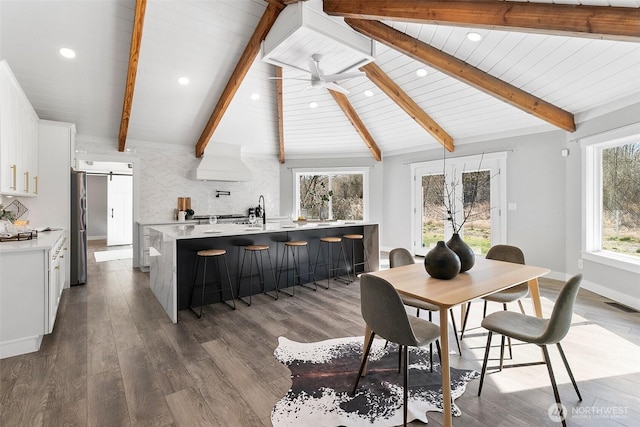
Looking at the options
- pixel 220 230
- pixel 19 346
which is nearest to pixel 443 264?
pixel 220 230

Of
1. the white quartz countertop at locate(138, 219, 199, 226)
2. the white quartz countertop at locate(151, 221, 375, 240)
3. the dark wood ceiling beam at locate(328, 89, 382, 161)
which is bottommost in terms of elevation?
the white quartz countertop at locate(151, 221, 375, 240)

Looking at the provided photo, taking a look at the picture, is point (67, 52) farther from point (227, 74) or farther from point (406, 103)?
point (406, 103)

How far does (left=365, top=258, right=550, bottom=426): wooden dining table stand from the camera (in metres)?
1.61

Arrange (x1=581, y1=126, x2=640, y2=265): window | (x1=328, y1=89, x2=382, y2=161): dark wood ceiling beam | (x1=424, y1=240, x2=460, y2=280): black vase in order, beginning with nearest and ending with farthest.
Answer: (x1=424, y1=240, x2=460, y2=280): black vase < (x1=581, y1=126, x2=640, y2=265): window < (x1=328, y1=89, x2=382, y2=161): dark wood ceiling beam

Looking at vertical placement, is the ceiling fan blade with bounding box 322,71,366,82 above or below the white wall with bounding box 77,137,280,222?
above

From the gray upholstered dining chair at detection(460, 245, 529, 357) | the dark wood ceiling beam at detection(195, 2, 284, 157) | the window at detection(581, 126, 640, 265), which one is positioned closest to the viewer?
the gray upholstered dining chair at detection(460, 245, 529, 357)

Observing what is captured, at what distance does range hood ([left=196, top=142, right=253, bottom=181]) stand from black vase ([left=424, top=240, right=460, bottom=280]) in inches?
215

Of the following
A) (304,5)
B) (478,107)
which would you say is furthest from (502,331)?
(478,107)

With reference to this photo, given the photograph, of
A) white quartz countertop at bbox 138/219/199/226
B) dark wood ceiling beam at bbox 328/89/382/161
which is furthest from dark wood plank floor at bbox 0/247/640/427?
dark wood ceiling beam at bbox 328/89/382/161

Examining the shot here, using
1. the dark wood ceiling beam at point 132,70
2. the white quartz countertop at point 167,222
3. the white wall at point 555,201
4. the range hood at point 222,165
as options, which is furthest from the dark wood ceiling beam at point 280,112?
the white wall at point 555,201

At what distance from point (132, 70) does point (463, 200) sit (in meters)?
5.98

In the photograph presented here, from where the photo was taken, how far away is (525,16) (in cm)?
260

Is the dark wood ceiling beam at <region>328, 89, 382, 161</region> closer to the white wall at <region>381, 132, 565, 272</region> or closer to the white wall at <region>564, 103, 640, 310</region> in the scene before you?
the white wall at <region>381, 132, 565, 272</region>

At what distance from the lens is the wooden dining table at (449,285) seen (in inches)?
63.3
